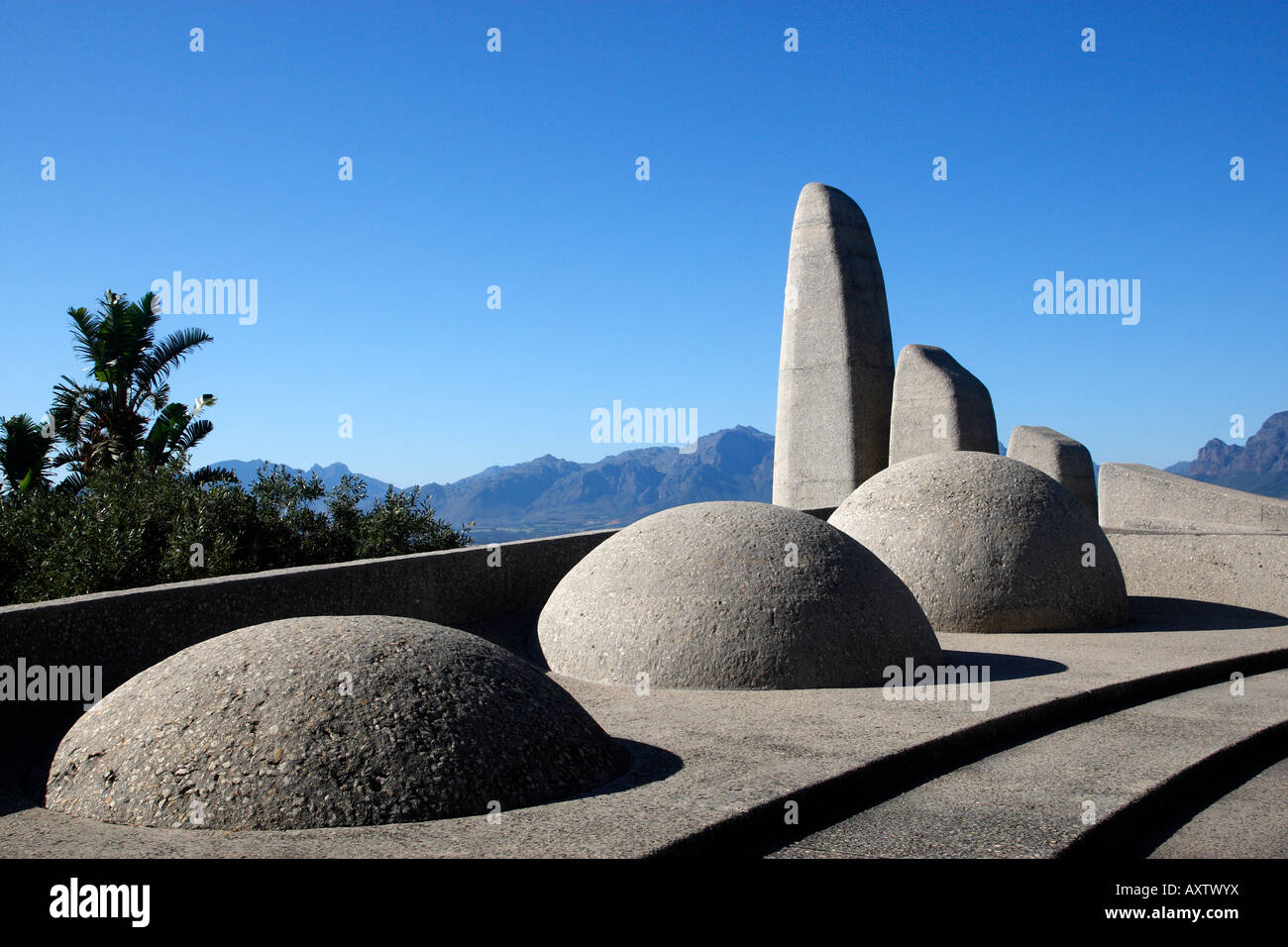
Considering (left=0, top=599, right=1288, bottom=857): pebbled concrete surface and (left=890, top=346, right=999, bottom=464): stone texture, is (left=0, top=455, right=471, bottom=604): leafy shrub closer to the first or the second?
(left=0, top=599, right=1288, bottom=857): pebbled concrete surface

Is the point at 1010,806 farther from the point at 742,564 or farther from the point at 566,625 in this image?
the point at 566,625

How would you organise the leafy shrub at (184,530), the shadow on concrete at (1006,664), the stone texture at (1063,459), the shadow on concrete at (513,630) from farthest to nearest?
the stone texture at (1063,459), the leafy shrub at (184,530), the shadow on concrete at (513,630), the shadow on concrete at (1006,664)

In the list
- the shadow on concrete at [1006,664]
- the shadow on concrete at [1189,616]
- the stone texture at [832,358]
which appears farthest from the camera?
Result: the stone texture at [832,358]

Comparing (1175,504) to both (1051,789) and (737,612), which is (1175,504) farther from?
(1051,789)

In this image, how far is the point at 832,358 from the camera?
18.0 m

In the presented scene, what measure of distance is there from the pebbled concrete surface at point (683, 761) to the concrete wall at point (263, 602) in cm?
63

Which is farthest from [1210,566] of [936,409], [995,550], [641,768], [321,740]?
[321,740]

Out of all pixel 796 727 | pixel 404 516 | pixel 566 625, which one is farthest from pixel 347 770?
pixel 404 516

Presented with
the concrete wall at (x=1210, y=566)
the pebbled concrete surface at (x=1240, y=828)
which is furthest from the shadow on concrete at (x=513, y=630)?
the concrete wall at (x=1210, y=566)

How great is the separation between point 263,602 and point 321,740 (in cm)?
351

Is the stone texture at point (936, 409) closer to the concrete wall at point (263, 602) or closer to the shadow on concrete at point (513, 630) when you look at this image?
the concrete wall at point (263, 602)

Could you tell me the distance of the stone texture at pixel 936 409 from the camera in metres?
16.7

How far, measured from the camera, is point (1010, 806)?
4762 millimetres
